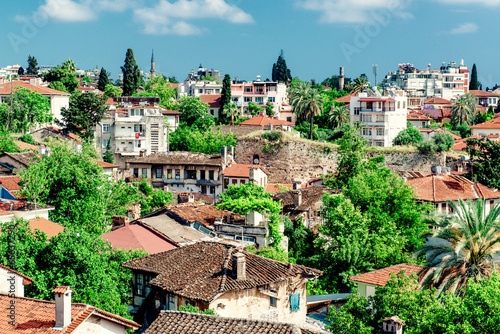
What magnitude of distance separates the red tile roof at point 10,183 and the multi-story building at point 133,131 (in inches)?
1007

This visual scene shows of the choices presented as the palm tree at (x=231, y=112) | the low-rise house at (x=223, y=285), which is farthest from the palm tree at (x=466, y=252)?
the palm tree at (x=231, y=112)

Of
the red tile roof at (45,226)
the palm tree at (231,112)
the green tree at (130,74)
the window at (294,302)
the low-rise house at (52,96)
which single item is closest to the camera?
the window at (294,302)

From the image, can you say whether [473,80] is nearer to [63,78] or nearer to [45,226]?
[63,78]

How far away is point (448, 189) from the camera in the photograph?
161 ft

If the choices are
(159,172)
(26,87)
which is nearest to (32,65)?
(26,87)

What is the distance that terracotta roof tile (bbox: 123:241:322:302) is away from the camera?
22.2 m

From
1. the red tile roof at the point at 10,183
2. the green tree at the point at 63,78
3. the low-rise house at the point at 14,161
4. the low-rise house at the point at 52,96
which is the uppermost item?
the green tree at the point at 63,78

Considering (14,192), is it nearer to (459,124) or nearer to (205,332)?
(205,332)

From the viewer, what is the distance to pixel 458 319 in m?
16.0

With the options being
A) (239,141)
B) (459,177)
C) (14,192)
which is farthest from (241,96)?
(14,192)

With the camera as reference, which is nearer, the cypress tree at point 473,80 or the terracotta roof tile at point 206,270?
the terracotta roof tile at point 206,270

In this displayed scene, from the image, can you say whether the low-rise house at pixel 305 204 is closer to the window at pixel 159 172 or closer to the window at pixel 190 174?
the window at pixel 190 174

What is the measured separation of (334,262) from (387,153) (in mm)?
30188

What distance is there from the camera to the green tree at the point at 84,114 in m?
66.4
